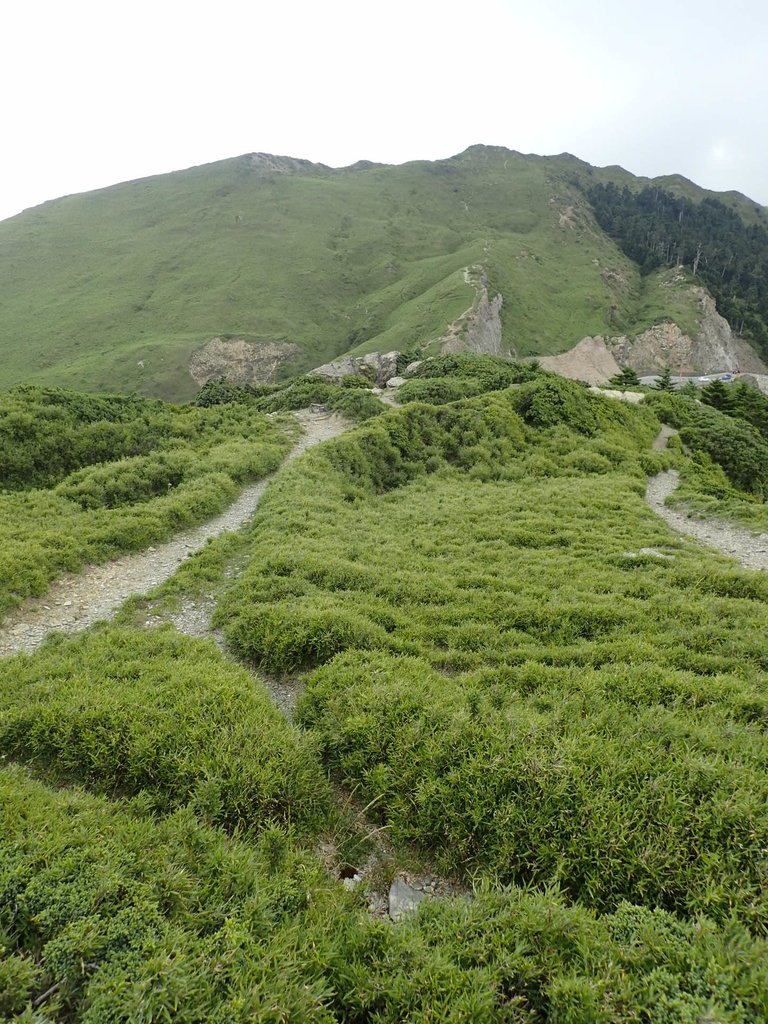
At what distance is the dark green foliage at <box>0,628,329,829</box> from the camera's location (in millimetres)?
7129

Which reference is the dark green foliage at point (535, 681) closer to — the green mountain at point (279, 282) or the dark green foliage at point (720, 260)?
the green mountain at point (279, 282)

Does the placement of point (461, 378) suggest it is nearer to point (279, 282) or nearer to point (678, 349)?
point (279, 282)

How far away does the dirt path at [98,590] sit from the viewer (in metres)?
12.7

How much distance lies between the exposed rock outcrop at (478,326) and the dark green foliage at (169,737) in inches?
3651

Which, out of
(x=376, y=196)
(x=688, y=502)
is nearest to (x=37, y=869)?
(x=688, y=502)

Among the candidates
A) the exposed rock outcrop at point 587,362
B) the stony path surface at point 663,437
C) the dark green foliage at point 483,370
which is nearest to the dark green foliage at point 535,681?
the stony path surface at point 663,437

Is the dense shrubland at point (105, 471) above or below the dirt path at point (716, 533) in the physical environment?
above

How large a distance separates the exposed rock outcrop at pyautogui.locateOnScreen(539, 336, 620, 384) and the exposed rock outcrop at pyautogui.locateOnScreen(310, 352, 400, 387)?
55496mm

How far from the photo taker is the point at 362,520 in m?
20.7

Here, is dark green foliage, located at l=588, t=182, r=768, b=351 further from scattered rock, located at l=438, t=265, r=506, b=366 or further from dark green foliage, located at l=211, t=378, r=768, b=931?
dark green foliage, located at l=211, t=378, r=768, b=931

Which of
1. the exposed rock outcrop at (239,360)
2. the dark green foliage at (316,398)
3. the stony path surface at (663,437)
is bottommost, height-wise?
the stony path surface at (663,437)

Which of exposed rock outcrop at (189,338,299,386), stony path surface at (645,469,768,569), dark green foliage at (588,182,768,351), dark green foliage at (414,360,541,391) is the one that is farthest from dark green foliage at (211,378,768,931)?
dark green foliage at (588,182,768,351)

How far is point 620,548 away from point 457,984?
14367 mm

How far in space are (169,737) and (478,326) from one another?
114032 millimetres
